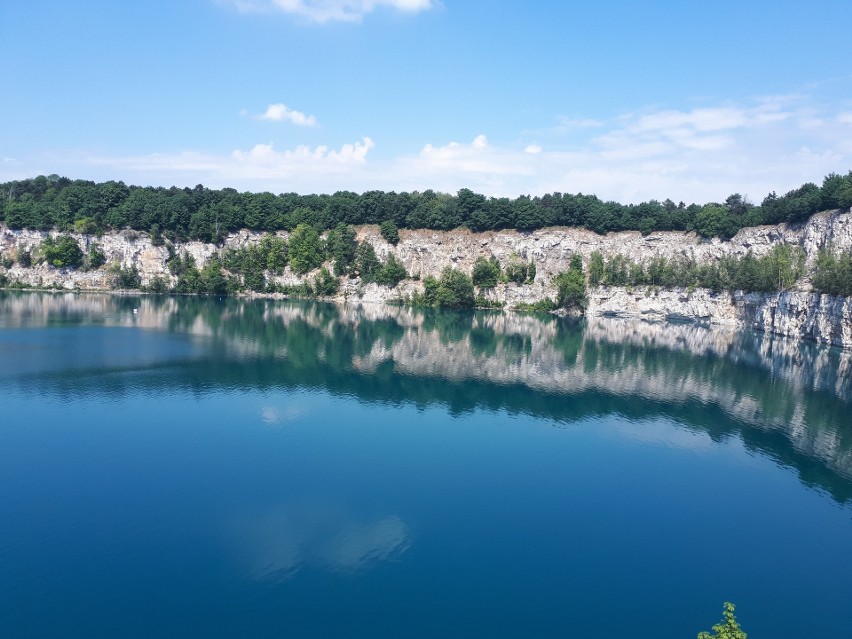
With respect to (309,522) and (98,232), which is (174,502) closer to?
(309,522)

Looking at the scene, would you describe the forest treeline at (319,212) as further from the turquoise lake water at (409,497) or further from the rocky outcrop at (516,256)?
the turquoise lake water at (409,497)

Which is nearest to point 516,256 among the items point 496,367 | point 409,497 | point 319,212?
point 319,212

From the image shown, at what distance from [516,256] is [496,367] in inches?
1965

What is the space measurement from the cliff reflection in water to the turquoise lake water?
0.35 meters

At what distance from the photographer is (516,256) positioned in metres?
98.4

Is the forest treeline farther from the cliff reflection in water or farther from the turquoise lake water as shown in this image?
the turquoise lake water

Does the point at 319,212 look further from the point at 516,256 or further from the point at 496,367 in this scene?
the point at 496,367

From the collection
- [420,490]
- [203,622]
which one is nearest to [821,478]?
[420,490]

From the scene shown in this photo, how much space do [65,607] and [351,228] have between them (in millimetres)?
90499

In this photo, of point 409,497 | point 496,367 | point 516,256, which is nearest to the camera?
point 409,497

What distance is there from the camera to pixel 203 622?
16.0 meters

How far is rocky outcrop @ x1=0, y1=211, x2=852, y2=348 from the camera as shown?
85.8 m

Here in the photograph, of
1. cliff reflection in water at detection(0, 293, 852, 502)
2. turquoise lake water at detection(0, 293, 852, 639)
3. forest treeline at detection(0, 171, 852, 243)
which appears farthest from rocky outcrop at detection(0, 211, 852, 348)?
turquoise lake water at detection(0, 293, 852, 639)

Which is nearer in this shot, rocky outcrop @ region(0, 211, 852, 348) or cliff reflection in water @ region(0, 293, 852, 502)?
cliff reflection in water @ region(0, 293, 852, 502)
